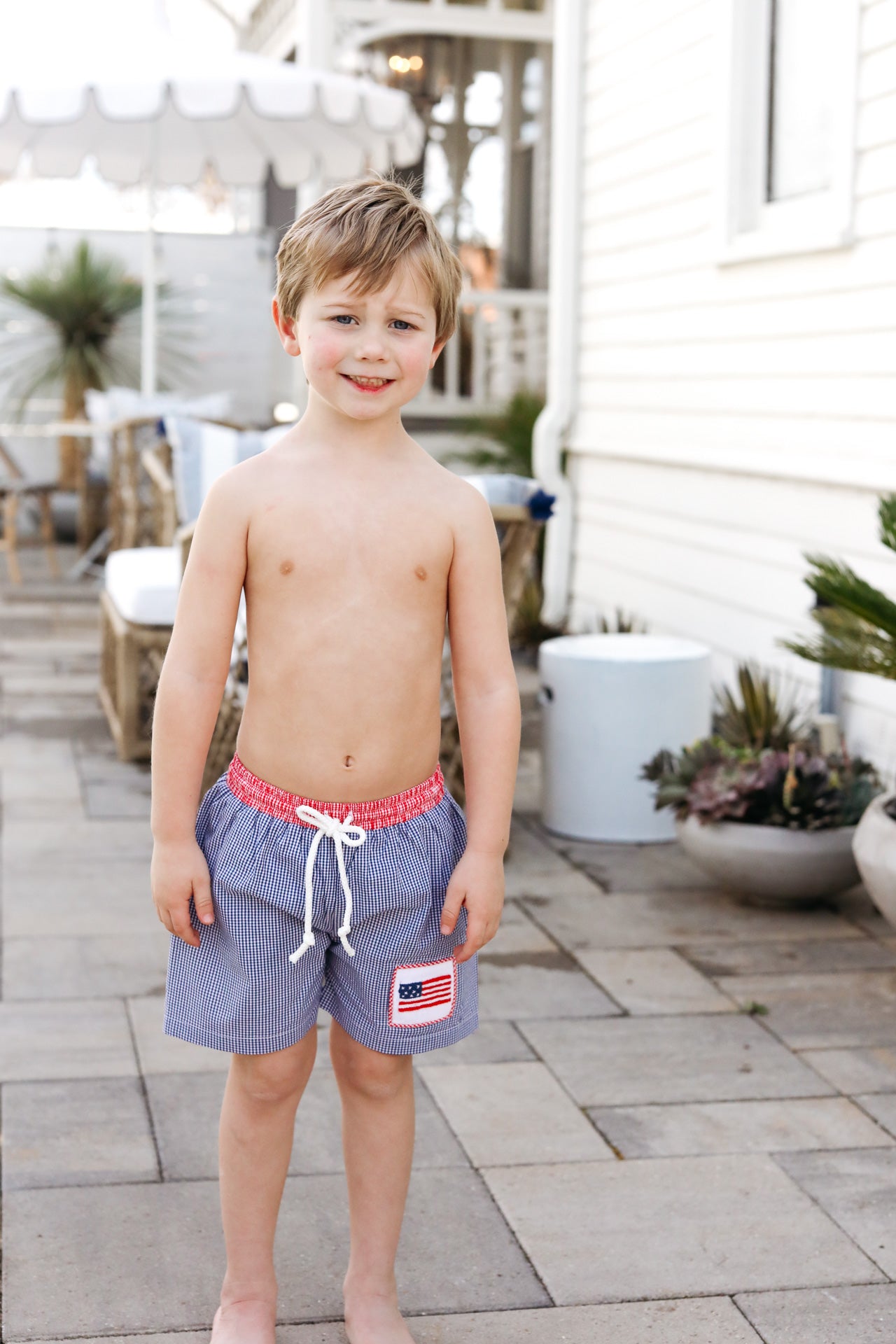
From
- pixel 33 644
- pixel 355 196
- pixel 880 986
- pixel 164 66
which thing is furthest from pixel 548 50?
pixel 355 196

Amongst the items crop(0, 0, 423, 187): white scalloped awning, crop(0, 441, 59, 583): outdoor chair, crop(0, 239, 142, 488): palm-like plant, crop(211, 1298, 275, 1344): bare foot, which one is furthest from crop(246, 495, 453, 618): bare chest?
crop(0, 239, 142, 488): palm-like plant

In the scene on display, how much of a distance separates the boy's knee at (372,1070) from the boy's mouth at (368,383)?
772mm

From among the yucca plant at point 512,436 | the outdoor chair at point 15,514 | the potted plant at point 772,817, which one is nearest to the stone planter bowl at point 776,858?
the potted plant at point 772,817

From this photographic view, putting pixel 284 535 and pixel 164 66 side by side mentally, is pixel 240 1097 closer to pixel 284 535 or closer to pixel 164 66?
pixel 284 535

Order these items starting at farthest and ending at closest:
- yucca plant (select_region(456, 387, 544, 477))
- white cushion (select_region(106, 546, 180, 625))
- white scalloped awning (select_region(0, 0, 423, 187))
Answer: yucca plant (select_region(456, 387, 544, 477)) → white scalloped awning (select_region(0, 0, 423, 187)) → white cushion (select_region(106, 546, 180, 625))

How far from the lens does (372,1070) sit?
6.03ft

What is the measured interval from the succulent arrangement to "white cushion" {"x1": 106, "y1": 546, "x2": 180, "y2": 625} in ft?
5.58

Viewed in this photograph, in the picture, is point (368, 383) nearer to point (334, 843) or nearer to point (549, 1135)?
point (334, 843)

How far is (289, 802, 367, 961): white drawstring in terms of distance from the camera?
1.74 m

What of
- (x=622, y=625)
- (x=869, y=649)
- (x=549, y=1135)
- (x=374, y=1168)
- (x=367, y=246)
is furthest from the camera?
(x=622, y=625)

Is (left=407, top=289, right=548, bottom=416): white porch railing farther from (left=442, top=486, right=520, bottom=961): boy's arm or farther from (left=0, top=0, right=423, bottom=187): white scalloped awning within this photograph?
(left=442, top=486, right=520, bottom=961): boy's arm

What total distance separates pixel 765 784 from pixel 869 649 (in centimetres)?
58

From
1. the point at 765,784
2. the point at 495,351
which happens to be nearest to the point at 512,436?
the point at 495,351

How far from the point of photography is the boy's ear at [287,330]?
179 centimetres
